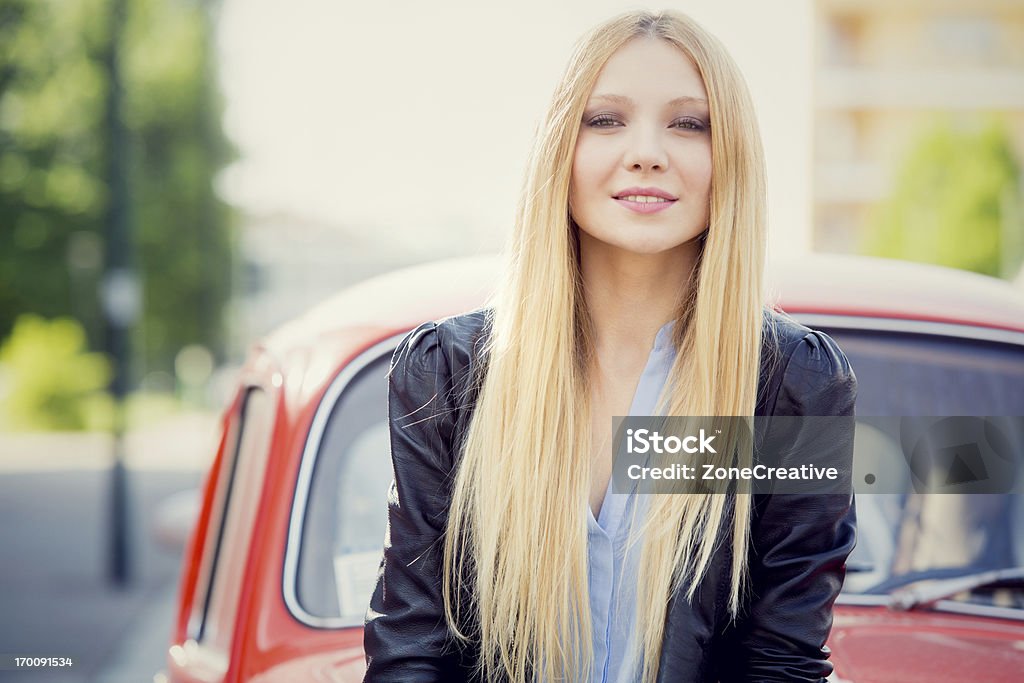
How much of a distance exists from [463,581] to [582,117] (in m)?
0.82

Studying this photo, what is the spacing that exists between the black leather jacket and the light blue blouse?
0.08 metres

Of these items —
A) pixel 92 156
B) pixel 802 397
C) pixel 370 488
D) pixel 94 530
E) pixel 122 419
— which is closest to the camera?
pixel 802 397

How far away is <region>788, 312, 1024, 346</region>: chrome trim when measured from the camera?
215 centimetres

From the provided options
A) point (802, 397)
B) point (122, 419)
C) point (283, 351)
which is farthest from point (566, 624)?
point (122, 419)

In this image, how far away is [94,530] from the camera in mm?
12438

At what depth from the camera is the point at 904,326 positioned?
2162 mm

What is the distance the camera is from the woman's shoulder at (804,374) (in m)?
1.70

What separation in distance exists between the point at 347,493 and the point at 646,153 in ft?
3.07

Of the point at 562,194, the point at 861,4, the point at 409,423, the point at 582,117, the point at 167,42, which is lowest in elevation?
the point at 409,423

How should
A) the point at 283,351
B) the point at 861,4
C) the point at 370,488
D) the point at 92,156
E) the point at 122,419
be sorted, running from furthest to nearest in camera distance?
the point at 861,4, the point at 92,156, the point at 122,419, the point at 283,351, the point at 370,488

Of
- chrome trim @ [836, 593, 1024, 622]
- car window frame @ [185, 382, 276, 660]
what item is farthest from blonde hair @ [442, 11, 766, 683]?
car window frame @ [185, 382, 276, 660]

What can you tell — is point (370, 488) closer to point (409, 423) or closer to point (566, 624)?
point (409, 423)

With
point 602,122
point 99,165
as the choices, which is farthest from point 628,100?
point 99,165

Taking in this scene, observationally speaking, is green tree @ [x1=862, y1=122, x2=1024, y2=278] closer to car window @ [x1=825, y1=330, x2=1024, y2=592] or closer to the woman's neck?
car window @ [x1=825, y1=330, x2=1024, y2=592]
